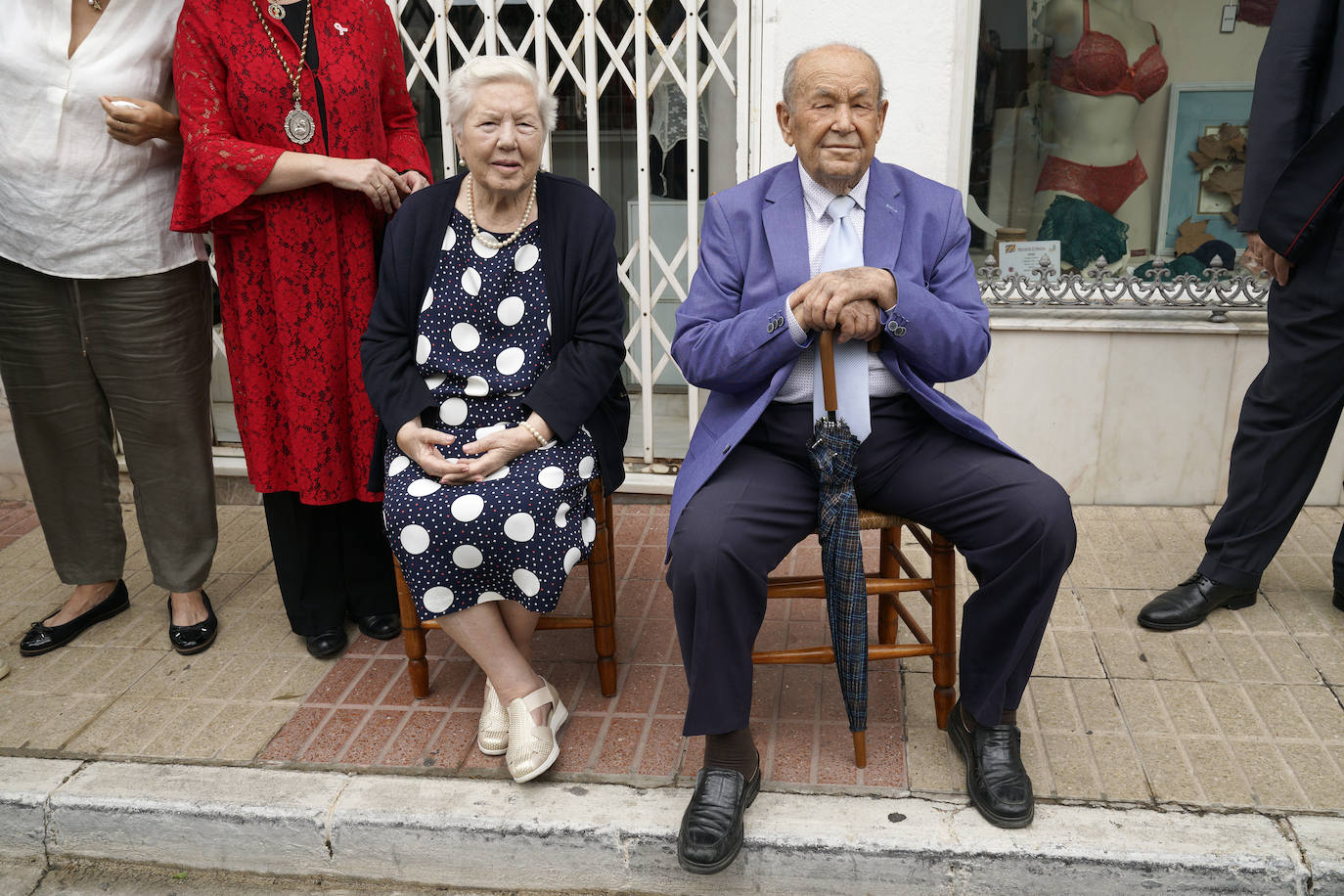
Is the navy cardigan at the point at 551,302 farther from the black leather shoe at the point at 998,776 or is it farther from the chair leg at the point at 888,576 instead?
the black leather shoe at the point at 998,776

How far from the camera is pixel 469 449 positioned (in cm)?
259

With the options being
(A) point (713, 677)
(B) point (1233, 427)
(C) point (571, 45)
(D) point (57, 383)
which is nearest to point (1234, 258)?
(B) point (1233, 427)

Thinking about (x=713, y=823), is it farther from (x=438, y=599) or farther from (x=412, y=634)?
(x=412, y=634)

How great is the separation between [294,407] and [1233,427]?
3299mm

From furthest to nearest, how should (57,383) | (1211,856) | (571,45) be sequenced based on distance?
(571,45) → (57,383) → (1211,856)

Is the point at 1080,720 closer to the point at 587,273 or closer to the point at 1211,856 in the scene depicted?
the point at 1211,856

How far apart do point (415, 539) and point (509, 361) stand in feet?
1.69

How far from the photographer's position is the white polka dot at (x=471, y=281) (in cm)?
268

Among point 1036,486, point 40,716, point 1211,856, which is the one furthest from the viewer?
point 40,716

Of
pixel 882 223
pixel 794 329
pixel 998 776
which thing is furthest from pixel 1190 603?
pixel 794 329

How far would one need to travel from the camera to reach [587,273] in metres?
2.72

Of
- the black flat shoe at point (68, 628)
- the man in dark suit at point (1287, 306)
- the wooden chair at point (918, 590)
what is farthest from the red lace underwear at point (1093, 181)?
the black flat shoe at point (68, 628)

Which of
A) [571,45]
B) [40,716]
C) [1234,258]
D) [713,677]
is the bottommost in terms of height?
[40,716]

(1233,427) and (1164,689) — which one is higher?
(1233,427)
